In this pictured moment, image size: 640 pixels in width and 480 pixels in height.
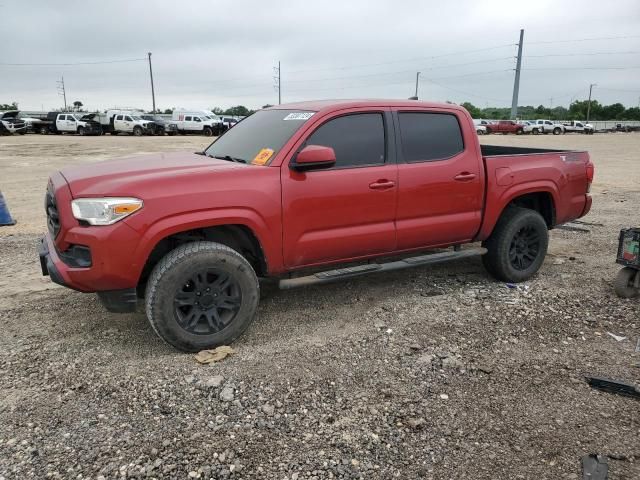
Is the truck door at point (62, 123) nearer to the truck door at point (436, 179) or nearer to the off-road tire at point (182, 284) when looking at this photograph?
the truck door at point (436, 179)

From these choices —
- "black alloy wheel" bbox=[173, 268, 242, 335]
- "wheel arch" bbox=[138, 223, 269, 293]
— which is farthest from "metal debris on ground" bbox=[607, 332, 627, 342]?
"black alloy wheel" bbox=[173, 268, 242, 335]

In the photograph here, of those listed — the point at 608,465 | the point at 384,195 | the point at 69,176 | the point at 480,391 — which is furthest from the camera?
the point at 384,195

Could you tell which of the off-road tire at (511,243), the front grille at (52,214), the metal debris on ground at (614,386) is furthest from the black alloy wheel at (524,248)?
the front grille at (52,214)

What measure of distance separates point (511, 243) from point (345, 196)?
2067mm

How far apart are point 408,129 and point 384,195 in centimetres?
70

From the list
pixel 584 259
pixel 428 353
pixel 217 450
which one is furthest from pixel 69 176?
pixel 584 259

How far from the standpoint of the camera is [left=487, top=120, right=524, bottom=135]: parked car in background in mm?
50375

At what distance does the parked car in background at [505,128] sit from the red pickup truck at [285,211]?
48.5m

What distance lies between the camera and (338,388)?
3.37 metres

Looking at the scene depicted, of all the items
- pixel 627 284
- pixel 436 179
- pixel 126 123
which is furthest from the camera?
pixel 126 123

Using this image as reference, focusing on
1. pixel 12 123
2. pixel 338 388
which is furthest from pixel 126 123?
pixel 338 388

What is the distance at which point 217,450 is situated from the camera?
2752 mm

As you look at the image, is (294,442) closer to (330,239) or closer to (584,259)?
(330,239)

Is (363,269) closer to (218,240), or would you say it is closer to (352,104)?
(218,240)
